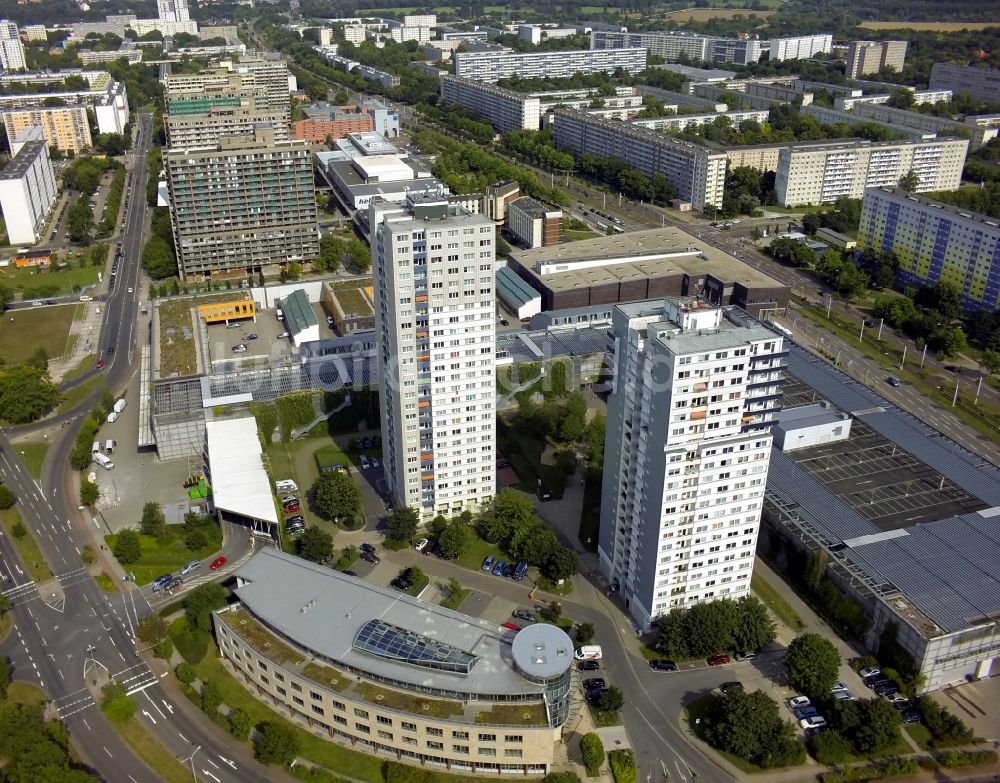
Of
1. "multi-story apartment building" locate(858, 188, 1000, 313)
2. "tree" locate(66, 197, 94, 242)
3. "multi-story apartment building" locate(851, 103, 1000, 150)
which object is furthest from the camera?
"multi-story apartment building" locate(851, 103, 1000, 150)

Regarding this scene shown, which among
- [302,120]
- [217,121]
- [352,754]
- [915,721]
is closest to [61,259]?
[217,121]

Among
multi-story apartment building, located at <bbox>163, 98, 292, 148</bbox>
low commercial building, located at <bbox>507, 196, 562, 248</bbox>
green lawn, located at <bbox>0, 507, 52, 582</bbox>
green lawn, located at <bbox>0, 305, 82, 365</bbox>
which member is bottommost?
green lawn, located at <bbox>0, 507, 52, 582</bbox>

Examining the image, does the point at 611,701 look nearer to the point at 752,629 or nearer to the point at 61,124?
the point at 752,629

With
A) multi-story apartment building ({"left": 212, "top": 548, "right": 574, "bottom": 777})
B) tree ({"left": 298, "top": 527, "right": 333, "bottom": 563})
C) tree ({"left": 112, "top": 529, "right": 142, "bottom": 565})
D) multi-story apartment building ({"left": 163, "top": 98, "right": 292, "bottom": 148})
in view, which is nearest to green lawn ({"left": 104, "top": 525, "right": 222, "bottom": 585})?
tree ({"left": 112, "top": 529, "right": 142, "bottom": 565})

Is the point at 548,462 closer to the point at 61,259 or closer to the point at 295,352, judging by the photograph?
the point at 295,352

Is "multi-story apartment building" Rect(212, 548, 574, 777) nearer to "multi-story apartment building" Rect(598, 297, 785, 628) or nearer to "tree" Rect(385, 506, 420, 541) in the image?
"multi-story apartment building" Rect(598, 297, 785, 628)

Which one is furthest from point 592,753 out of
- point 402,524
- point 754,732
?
point 402,524
